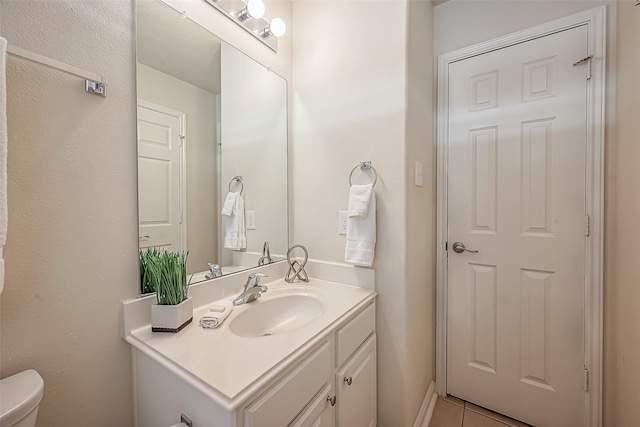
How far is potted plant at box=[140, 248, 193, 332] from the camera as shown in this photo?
32.9 inches

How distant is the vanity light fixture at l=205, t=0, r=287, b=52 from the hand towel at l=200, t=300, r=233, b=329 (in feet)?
4.24

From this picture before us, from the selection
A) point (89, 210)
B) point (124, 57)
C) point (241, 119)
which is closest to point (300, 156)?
point (241, 119)

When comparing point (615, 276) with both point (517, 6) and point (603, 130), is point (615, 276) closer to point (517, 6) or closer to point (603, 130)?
point (603, 130)

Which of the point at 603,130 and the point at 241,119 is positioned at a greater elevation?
the point at 241,119

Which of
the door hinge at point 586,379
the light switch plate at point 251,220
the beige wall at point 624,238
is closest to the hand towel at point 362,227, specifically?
the light switch plate at point 251,220

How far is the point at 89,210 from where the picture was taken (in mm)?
783

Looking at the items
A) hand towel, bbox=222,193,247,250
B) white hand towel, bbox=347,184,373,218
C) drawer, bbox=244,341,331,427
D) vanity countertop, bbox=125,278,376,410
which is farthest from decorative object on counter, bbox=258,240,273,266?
drawer, bbox=244,341,331,427

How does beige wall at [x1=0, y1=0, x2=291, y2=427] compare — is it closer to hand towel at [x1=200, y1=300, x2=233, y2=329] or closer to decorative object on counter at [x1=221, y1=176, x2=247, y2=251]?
hand towel at [x1=200, y1=300, x2=233, y2=329]

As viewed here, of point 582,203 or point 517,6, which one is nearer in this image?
point 582,203

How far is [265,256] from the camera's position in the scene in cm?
144

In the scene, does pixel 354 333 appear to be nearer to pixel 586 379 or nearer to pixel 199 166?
pixel 199 166

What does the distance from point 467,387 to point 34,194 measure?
2229mm

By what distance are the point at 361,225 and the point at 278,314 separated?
0.59 m

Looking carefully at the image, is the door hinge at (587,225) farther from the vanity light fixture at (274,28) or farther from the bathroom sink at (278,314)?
the vanity light fixture at (274,28)
